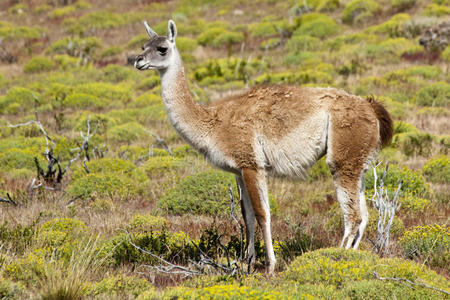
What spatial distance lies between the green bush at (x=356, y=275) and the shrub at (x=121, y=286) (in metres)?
1.44

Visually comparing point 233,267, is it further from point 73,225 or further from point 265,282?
point 73,225

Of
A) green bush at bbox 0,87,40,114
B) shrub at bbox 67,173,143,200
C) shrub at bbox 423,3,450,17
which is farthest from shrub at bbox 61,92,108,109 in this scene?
shrub at bbox 423,3,450,17

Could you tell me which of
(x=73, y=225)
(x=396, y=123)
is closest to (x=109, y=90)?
(x=396, y=123)

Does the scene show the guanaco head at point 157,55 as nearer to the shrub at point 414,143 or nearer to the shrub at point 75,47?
the shrub at point 414,143

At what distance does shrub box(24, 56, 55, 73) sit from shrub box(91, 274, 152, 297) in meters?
21.4

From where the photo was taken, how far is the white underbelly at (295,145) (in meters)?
5.71

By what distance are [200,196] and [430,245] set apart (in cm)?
366

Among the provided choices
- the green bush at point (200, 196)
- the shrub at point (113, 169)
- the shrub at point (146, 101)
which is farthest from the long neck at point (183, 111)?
the shrub at point (146, 101)

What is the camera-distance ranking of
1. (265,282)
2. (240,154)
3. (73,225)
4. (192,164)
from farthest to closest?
(192,164)
(73,225)
(240,154)
(265,282)

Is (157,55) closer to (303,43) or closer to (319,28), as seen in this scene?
(303,43)

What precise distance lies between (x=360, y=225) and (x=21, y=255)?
13.3 ft

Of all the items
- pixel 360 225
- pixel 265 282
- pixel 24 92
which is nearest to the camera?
pixel 265 282

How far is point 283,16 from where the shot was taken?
1323 inches

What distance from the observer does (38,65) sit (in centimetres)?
2442
